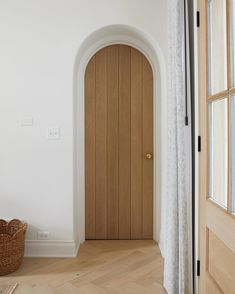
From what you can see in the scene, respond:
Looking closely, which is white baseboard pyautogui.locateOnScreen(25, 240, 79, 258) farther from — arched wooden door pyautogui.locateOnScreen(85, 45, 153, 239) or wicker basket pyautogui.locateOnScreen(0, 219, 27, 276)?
arched wooden door pyautogui.locateOnScreen(85, 45, 153, 239)

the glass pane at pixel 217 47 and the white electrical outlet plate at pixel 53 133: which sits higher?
the glass pane at pixel 217 47

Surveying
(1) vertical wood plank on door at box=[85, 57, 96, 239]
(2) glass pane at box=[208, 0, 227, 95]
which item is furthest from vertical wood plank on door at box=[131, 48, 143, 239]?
(2) glass pane at box=[208, 0, 227, 95]

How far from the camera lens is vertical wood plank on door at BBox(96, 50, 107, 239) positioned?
3.10m

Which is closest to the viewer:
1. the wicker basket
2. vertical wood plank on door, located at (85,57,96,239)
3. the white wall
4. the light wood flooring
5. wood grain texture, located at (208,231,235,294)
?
wood grain texture, located at (208,231,235,294)

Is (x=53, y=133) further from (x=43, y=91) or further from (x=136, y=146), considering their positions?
(x=136, y=146)

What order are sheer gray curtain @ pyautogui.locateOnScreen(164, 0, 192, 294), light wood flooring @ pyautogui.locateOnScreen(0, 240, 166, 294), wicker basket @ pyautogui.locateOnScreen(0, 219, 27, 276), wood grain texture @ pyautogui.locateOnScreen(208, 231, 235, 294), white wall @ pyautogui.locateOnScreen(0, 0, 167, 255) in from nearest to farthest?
wood grain texture @ pyautogui.locateOnScreen(208, 231, 235, 294) < sheer gray curtain @ pyautogui.locateOnScreen(164, 0, 192, 294) < light wood flooring @ pyautogui.locateOnScreen(0, 240, 166, 294) < wicker basket @ pyautogui.locateOnScreen(0, 219, 27, 276) < white wall @ pyautogui.locateOnScreen(0, 0, 167, 255)

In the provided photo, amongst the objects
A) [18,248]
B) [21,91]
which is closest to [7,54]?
[21,91]

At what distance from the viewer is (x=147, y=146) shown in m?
3.13

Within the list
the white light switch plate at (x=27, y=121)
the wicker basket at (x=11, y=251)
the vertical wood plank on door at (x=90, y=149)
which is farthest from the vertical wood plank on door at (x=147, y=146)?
the wicker basket at (x=11, y=251)

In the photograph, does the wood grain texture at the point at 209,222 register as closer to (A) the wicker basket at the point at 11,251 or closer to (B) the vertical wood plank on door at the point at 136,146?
(B) the vertical wood plank on door at the point at 136,146

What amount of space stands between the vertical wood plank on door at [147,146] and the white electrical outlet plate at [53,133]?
0.97m

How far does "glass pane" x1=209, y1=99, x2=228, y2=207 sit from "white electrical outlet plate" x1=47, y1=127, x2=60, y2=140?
5.35ft

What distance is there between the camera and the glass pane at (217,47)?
1345mm

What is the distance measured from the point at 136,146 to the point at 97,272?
136cm
